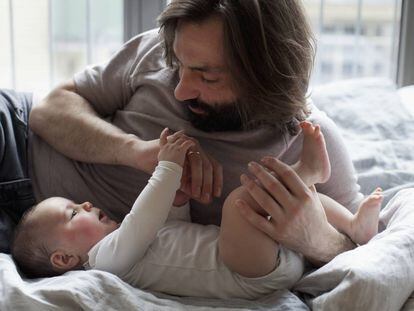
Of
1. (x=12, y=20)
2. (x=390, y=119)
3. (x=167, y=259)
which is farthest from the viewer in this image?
(x=12, y=20)

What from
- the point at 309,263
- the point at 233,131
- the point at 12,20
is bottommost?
the point at 309,263

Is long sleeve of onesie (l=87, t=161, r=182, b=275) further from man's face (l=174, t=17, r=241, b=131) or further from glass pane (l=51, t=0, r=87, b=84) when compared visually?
glass pane (l=51, t=0, r=87, b=84)

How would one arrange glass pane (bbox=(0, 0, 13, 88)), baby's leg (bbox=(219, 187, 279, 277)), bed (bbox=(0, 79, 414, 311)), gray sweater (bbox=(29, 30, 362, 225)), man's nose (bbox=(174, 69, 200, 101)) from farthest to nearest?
glass pane (bbox=(0, 0, 13, 88)) < gray sweater (bbox=(29, 30, 362, 225)) < man's nose (bbox=(174, 69, 200, 101)) < baby's leg (bbox=(219, 187, 279, 277)) < bed (bbox=(0, 79, 414, 311))

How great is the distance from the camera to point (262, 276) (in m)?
1.23

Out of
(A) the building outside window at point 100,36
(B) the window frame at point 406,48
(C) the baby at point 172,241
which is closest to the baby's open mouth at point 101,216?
(C) the baby at point 172,241

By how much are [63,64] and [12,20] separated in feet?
0.72

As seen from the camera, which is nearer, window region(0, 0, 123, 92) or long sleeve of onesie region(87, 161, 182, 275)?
long sleeve of onesie region(87, 161, 182, 275)

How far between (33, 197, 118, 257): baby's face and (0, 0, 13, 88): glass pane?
97 centimetres

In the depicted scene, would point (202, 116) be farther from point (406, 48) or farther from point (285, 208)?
point (406, 48)

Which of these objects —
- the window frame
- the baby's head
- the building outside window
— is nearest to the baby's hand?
the baby's head

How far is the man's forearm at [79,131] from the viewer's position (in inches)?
57.8

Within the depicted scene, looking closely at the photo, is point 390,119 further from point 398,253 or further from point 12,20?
point 12,20

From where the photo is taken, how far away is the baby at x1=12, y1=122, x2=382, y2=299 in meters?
1.23

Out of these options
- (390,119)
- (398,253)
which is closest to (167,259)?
(398,253)
